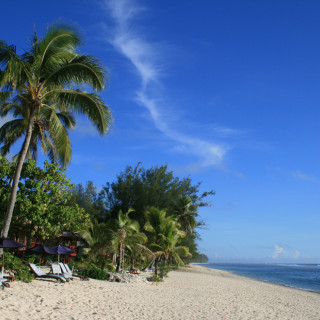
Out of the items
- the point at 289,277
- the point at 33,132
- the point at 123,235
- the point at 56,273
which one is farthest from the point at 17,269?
the point at 289,277

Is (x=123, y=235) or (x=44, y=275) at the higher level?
(x=123, y=235)

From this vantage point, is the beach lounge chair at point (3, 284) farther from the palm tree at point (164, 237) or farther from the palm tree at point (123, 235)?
the palm tree at point (164, 237)

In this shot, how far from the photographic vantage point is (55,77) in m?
12.7

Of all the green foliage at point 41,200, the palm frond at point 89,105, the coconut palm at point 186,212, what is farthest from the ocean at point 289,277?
the palm frond at point 89,105

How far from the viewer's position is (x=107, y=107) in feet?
43.6

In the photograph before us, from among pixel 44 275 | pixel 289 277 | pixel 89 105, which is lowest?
pixel 44 275

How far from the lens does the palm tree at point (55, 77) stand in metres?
12.2

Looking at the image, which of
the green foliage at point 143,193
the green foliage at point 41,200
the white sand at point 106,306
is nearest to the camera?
the white sand at point 106,306

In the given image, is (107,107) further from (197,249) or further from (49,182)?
(197,249)

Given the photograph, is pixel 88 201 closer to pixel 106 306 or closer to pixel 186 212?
pixel 186 212

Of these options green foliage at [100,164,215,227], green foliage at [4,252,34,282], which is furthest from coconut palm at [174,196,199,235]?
green foliage at [4,252,34,282]

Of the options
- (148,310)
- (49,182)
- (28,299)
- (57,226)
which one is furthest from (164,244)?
(28,299)

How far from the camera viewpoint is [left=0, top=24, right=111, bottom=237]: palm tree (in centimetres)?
1221

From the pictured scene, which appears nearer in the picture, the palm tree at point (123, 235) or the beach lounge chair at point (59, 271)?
the beach lounge chair at point (59, 271)
